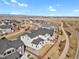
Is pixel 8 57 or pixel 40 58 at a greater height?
pixel 8 57

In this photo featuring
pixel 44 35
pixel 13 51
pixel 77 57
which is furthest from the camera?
pixel 44 35

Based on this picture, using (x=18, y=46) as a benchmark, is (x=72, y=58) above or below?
below

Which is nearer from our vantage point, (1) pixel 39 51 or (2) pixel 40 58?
(2) pixel 40 58

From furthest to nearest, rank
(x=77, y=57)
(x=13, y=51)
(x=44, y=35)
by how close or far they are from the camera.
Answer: (x=44, y=35) < (x=77, y=57) < (x=13, y=51)

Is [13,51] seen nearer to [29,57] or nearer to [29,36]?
[29,57]

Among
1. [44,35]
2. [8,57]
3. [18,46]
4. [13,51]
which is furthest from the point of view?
[44,35]

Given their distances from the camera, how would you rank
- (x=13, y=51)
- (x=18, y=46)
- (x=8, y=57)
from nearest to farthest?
(x=8, y=57) → (x=13, y=51) → (x=18, y=46)

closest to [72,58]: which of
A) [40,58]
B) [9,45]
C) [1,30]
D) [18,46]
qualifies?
[40,58]

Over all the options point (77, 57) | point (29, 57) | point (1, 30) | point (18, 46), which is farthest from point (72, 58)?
point (1, 30)

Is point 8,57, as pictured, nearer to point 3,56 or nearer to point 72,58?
point 3,56
